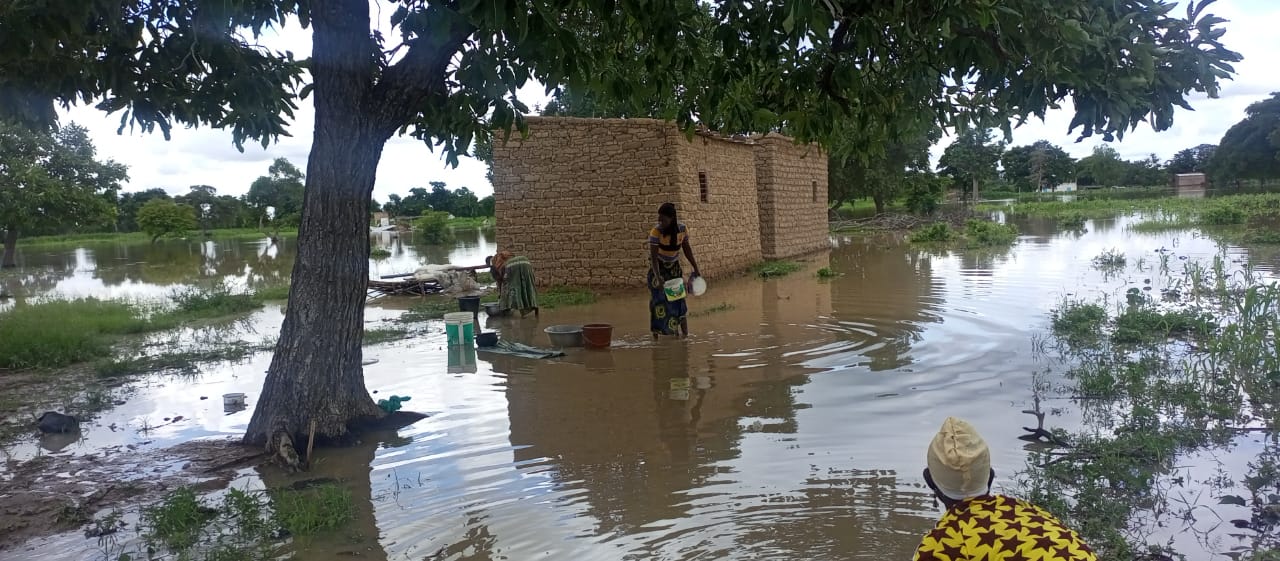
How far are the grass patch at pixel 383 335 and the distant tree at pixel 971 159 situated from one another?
40.9m

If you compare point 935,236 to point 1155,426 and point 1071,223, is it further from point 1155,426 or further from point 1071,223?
point 1155,426

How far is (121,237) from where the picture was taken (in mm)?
A: 53906

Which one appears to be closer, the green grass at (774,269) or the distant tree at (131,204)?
the green grass at (774,269)

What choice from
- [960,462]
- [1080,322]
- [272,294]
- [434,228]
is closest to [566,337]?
[1080,322]

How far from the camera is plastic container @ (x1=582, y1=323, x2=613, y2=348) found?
8.77 metres

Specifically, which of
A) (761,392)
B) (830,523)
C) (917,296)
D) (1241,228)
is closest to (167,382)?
(761,392)

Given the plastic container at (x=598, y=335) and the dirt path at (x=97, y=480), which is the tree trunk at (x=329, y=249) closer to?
the dirt path at (x=97, y=480)

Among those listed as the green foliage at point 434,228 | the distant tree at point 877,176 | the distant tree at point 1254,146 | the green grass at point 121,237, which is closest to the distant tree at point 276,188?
the green grass at point 121,237

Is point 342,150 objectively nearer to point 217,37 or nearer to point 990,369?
point 217,37

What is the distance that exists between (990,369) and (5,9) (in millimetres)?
7725

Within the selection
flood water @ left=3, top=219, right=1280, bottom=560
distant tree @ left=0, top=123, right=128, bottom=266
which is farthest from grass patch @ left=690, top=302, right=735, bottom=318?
distant tree @ left=0, top=123, right=128, bottom=266

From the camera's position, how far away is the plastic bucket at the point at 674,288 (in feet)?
28.8

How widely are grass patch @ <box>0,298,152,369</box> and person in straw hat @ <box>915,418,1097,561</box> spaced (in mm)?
9960

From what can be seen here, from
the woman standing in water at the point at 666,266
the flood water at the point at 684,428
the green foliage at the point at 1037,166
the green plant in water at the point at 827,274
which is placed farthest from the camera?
the green foliage at the point at 1037,166
